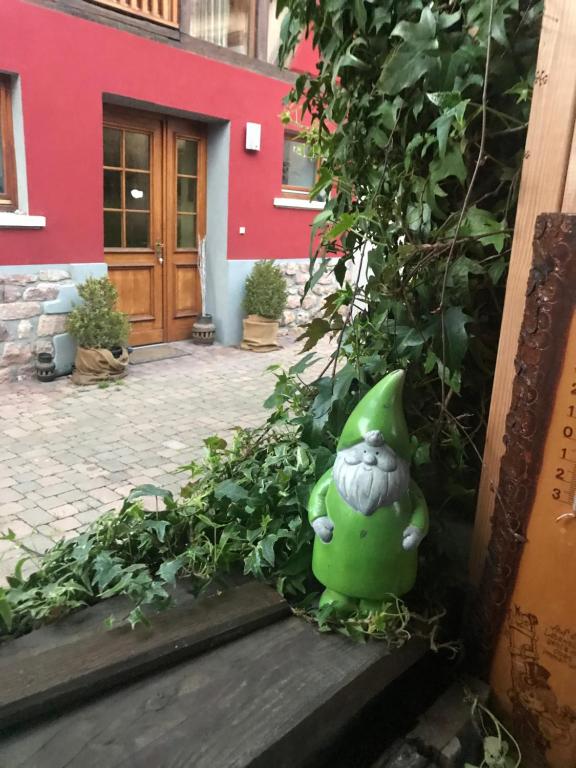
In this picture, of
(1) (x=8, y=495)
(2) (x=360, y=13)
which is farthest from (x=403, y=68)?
(1) (x=8, y=495)

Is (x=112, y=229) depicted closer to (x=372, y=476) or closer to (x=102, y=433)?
(x=102, y=433)

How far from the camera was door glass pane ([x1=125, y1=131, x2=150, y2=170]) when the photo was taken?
611 cm

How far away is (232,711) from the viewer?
1.24m

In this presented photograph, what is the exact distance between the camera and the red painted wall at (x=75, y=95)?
16.1 ft

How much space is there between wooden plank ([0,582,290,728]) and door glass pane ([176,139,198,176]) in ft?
19.4

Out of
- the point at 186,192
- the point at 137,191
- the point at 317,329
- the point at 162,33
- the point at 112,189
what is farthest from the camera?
the point at 186,192

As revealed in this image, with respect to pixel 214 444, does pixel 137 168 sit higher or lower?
higher

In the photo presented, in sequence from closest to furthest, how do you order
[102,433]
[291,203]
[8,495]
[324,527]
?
[324,527] < [8,495] < [102,433] < [291,203]

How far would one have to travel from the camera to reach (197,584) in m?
1.64

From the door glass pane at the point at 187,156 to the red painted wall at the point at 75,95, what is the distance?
44cm

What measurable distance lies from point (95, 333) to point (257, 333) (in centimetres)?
215

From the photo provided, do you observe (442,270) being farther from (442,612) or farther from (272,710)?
(272,710)

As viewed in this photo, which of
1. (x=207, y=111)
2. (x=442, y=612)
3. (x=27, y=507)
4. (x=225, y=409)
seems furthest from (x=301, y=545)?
(x=207, y=111)

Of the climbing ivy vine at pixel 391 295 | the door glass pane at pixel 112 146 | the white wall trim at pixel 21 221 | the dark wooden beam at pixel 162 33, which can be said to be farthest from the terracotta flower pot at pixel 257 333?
the climbing ivy vine at pixel 391 295
